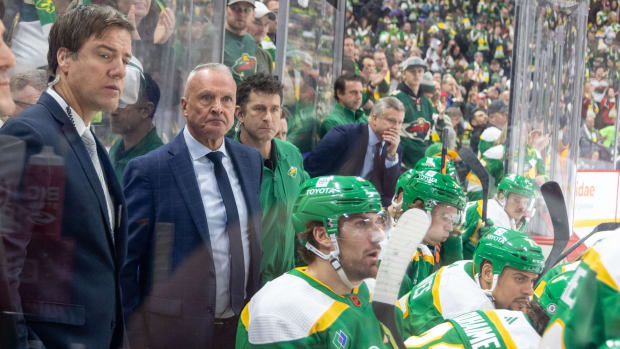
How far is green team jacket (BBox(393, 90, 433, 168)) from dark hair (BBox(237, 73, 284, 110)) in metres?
2.30

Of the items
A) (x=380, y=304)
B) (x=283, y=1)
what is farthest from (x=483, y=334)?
(x=283, y=1)

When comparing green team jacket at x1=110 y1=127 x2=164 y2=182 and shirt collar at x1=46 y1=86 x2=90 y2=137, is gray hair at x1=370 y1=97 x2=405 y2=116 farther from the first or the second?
shirt collar at x1=46 y1=86 x2=90 y2=137

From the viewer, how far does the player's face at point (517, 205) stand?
4949 millimetres

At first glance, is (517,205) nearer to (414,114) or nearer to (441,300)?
(414,114)

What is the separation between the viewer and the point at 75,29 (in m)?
1.85

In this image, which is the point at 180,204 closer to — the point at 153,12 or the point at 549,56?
the point at 153,12

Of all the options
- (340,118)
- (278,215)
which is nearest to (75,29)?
(278,215)

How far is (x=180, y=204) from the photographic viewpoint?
8.13ft

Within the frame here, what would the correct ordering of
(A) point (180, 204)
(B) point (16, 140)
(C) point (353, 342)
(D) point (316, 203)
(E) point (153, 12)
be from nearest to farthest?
(B) point (16, 140)
(C) point (353, 342)
(D) point (316, 203)
(A) point (180, 204)
(E) point (153, 12)

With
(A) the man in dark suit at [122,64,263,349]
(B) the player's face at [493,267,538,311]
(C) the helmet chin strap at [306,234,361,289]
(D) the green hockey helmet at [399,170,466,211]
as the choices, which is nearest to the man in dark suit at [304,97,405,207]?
(D) the green hockey helmet at [399,170,466,211]

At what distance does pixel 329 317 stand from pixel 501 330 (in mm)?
442

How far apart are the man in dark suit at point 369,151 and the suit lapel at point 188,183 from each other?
188cm

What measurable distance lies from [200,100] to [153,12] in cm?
51

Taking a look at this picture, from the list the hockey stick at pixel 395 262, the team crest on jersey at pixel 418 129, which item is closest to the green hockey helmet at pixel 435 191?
the hockey stick at pixel 395 262
